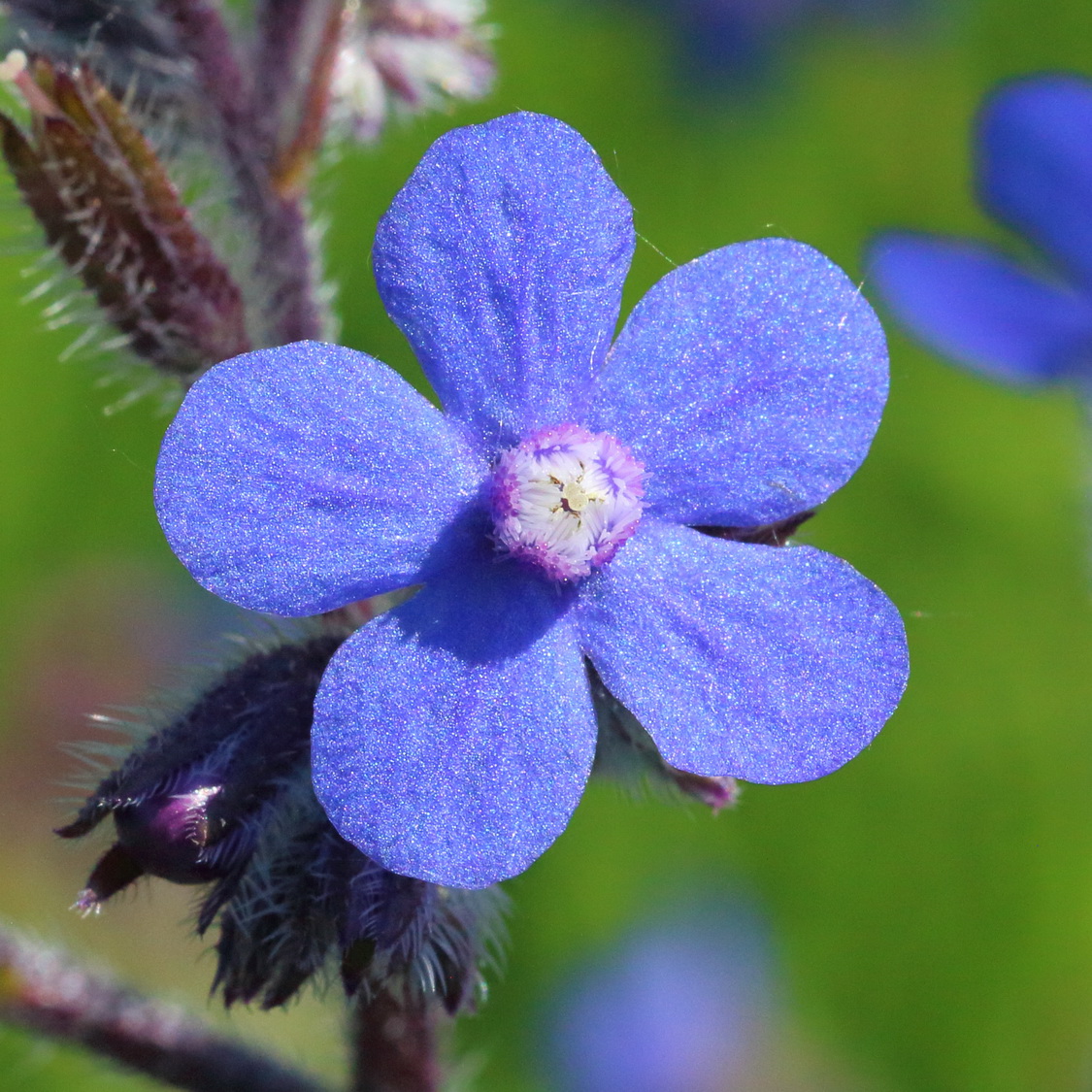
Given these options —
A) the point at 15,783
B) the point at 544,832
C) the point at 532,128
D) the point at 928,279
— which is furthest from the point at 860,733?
the point at 15,783

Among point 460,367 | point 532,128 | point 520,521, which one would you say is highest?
point 532,128

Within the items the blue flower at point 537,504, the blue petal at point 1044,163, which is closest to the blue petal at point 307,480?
the blue flower at point 537,504

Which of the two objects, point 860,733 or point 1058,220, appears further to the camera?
point 1058,220

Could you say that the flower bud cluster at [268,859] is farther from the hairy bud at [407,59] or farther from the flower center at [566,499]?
the hairy bud at [407,59]

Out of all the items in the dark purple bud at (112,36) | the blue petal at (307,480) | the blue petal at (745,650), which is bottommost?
the blue petal at (745,650)

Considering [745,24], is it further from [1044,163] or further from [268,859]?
[268,859]

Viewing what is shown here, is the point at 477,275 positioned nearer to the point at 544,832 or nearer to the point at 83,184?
the point at 544,832
